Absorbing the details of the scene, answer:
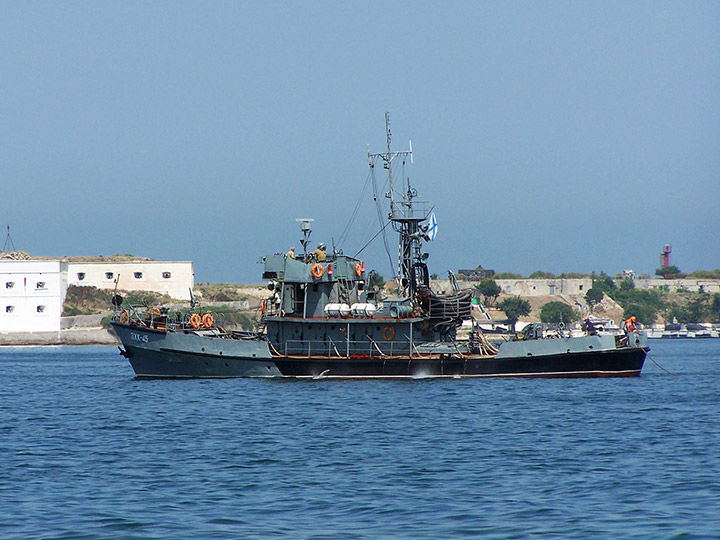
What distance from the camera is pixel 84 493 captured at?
63.9 ft

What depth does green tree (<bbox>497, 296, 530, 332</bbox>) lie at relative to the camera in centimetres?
14025

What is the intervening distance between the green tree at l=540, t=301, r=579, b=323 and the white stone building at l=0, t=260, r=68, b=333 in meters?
69.1

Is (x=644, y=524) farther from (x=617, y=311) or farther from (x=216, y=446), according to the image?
(x=617, y=311)

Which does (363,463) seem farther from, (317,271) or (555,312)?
(555,312)

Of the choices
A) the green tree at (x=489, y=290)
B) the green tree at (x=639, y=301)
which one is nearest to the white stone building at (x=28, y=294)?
the green tree at (x=489, y=290)

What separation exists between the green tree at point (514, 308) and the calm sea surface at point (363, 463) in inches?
3961

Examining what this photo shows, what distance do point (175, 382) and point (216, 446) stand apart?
18.9 metres

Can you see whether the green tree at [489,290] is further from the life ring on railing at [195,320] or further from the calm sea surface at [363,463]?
the calm sea surface at [363,463]

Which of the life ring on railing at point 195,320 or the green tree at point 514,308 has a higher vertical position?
the green tree at point 514,308

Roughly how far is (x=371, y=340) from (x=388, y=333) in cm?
77

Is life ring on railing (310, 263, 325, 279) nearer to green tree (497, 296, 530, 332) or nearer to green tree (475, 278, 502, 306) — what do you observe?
green tree (497, 296, 530, 332)

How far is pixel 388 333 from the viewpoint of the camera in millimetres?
42875

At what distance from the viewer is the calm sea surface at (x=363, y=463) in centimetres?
1689

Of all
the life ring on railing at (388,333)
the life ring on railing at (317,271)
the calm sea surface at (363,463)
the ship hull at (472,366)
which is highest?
the life ring on railing at (317,271)
